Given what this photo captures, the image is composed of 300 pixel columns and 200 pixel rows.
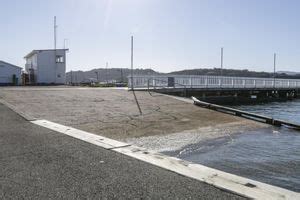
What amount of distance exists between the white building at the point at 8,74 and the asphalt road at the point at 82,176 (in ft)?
131

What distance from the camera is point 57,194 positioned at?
5.46 metres

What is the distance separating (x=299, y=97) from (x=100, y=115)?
50.1 meters

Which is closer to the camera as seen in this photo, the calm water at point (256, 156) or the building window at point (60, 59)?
the calm water at point (256, 156)

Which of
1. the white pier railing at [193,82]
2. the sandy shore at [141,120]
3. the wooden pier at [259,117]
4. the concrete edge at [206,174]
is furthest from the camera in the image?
the white pier railing at [193,82]

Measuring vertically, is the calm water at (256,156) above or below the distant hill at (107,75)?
below

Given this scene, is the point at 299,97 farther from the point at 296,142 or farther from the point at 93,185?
the point at 93,185

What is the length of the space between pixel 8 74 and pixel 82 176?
4394 cm

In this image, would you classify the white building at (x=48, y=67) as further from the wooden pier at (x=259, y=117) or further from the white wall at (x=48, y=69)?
the wooden pier at (x=259, y=117)

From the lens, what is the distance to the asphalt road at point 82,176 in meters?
5.53

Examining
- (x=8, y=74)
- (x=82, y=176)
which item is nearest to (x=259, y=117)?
(x=82, y=176)

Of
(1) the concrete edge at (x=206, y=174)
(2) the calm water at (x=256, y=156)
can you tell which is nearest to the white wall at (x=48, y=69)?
(2) the calm water at (x=256, y=156)

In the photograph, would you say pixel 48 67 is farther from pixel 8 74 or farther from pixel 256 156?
pixel 256 156

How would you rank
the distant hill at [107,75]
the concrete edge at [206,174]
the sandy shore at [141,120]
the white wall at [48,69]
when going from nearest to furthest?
the concrete edge at [206,174] → the sandy shore at [141,120] → the white wall at [48,69] → the distant hill at [107,75]

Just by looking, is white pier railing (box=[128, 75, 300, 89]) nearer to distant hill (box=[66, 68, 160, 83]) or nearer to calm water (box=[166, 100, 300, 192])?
distant hill (box=[66, 68, 160, 83])
